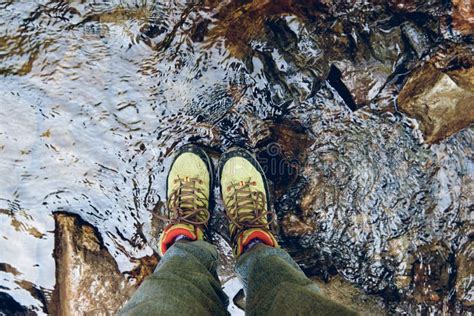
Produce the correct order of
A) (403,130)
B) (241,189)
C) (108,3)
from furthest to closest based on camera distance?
(241,189) < (403,130) < (108,3)

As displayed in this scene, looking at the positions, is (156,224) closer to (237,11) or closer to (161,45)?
(161,45)

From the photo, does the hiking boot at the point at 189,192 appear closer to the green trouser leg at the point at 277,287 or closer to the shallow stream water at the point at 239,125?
the shallow stream water at the point at 239,125

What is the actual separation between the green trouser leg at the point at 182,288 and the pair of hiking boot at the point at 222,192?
1.19 feet

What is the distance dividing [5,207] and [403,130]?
9.63ft

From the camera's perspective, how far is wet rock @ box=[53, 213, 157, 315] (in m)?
2.76

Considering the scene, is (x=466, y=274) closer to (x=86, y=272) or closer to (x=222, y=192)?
(x=222, y=192)

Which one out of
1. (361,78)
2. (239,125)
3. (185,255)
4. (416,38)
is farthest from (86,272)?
(416,38)

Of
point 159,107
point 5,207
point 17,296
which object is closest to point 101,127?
point 159,107

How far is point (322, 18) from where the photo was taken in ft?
8.51

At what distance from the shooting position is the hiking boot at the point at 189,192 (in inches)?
106

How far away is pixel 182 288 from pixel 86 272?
1.26m

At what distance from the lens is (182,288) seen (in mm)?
1874

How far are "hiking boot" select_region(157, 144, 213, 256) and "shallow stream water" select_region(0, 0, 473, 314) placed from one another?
0.10 metres

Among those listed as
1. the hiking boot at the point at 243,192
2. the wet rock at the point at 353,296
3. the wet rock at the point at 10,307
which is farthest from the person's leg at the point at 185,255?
the wet rock at the point at 10,307
